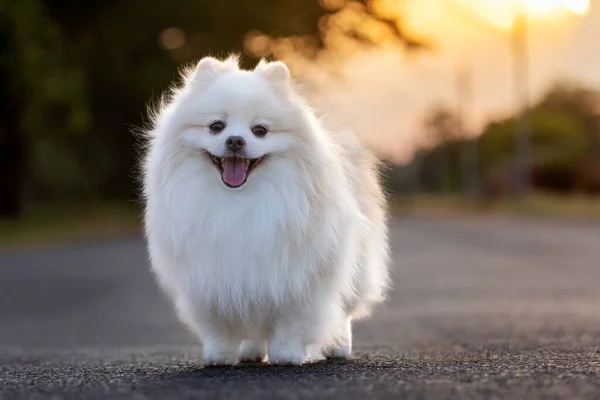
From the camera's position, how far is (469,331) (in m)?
10.5

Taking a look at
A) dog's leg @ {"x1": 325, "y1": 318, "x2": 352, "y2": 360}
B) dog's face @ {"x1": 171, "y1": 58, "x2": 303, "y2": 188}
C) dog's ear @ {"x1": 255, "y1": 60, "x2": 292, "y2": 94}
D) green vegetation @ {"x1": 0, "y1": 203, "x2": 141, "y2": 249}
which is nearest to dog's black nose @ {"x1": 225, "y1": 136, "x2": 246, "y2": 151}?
dog's face @ {"x1": 171, "y1": 58, "x2": 303, "y2": 188}

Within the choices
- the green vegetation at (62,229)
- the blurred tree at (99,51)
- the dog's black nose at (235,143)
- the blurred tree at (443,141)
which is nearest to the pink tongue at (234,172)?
the dog's black nose at (235,143)

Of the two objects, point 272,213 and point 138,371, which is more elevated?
point 272,213

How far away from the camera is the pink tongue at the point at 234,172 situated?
5984 mm

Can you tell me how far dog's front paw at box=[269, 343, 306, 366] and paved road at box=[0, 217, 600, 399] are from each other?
10cm

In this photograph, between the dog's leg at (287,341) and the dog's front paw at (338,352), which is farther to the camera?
the dog's front paw at (338,352)

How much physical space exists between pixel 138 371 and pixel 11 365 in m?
1.49

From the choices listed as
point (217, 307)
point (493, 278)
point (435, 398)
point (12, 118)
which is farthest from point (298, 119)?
point (12, 118)

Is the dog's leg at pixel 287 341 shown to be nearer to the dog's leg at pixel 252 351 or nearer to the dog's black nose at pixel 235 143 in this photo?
the dog's leg at pixel 252 351

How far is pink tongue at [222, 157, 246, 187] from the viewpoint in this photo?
598 cm

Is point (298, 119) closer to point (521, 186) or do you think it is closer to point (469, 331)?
point (469, 331)

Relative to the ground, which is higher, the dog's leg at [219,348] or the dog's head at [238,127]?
the dog's head at [238,127]

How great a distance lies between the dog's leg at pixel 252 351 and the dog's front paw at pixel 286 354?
0.53 meters

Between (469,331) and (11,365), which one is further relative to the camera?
(469,331)
